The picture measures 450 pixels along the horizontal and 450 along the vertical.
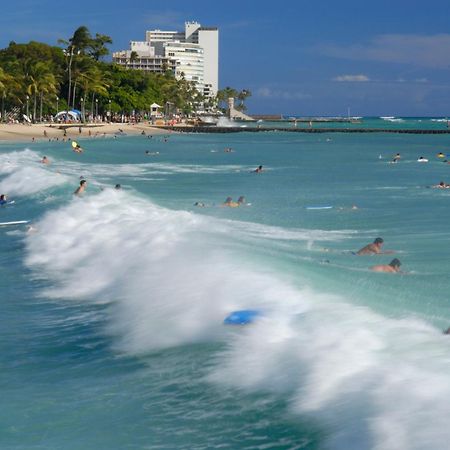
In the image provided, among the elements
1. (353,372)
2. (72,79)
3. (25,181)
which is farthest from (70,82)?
(353,372)

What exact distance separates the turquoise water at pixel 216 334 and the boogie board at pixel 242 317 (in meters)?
0.14

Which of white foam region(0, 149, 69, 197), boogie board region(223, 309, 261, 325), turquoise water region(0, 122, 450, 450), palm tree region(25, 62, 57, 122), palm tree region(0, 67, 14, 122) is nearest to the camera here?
turquoise water region(0, 122, 450, 450)

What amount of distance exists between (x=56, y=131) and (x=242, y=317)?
3336 inches

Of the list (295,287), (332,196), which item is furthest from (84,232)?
(332,196)

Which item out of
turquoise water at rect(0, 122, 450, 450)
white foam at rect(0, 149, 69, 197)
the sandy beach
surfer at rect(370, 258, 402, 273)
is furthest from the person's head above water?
the sandy beach

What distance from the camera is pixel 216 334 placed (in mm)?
9789

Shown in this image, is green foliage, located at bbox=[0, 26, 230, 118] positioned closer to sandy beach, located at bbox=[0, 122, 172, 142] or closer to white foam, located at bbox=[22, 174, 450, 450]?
sandy beach, located at bbox=[0, 122, 172, 142]

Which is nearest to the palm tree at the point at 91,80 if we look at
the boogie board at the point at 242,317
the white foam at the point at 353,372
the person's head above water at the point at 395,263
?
the person's head above water at the point at 395,263

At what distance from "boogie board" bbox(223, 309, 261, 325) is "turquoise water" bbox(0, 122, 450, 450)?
0.14 m

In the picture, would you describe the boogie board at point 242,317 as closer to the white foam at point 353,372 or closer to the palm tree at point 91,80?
the white foam at point 353,372

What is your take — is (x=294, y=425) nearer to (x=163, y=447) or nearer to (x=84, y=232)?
(x=163, y=447)

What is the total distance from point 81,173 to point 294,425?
36707 mm

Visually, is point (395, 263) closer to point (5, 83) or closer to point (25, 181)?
point (25, 181)

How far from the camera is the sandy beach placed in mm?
82875
